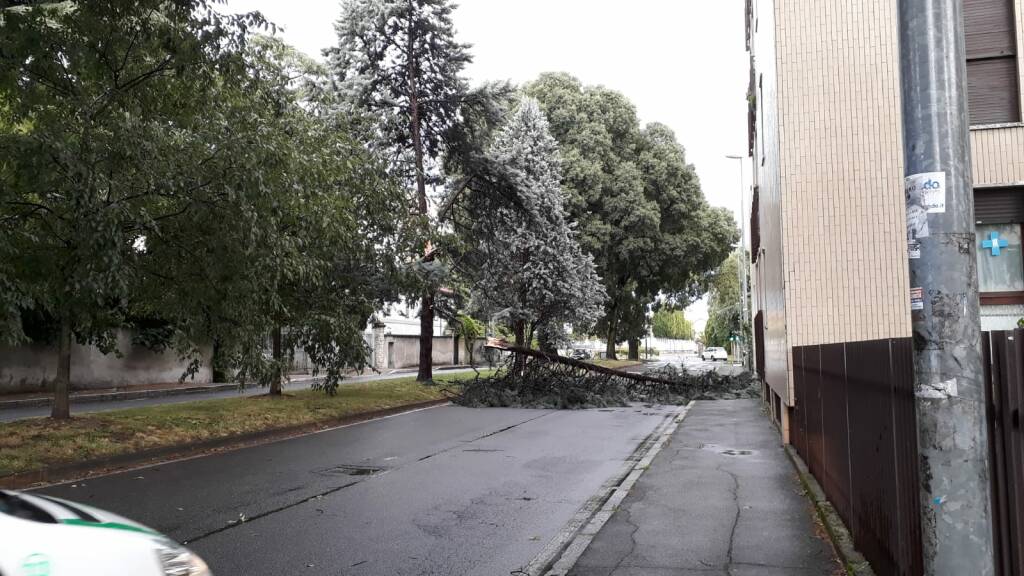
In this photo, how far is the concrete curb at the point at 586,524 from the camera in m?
5.81

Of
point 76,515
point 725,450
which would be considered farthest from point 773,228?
point 76,515

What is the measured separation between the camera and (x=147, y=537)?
289 centimetres

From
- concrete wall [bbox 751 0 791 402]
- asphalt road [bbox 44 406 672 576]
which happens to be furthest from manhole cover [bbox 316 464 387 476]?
concrete wall [bbox 751 0 791 402]

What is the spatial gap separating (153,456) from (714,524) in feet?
28.0

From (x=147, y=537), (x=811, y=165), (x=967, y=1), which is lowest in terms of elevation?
(x=147, y=537)

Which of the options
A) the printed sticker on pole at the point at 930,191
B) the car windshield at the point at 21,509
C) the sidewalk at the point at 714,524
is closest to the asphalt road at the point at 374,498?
the sidewalk at the point at 714,524

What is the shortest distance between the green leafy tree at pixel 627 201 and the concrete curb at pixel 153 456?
89.8 ft

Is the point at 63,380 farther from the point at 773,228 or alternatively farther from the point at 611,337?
the point at 611,337

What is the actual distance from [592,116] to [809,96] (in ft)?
117

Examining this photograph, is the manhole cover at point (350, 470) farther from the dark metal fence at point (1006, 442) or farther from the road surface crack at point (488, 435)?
the dark metal fence at point (1006, 442)

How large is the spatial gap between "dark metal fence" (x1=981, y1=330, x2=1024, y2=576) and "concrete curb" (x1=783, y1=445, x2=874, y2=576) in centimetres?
224

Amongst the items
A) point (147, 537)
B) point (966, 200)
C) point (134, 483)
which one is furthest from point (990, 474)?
point (134, 483)

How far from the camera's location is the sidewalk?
18.7ft

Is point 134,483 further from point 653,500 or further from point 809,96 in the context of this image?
point 809,96
